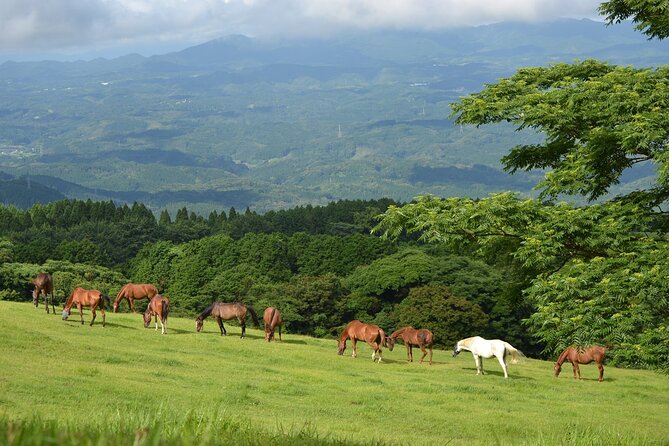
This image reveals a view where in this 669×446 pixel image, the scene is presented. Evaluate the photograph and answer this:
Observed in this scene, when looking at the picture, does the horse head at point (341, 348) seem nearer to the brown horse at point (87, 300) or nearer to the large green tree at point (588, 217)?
the brown horse at point (87, 300)

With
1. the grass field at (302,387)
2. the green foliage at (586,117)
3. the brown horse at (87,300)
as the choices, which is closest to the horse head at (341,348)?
the grass field at (302,387)

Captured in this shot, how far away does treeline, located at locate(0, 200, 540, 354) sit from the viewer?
192 feet

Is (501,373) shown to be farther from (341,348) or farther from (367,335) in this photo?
(341,348)

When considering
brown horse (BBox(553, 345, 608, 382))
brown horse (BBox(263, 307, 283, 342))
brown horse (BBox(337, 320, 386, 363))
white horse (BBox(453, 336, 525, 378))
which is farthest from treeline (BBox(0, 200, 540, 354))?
white horse (BBox(453, 336, 525, 378))

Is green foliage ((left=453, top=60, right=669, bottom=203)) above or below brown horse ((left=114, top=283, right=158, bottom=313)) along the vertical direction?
above

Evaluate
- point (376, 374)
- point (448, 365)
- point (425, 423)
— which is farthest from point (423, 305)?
point (425, 423)

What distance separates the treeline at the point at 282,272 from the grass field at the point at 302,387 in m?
18.1

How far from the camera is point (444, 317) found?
183 ft

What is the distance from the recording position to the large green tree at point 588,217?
1175 centimetres

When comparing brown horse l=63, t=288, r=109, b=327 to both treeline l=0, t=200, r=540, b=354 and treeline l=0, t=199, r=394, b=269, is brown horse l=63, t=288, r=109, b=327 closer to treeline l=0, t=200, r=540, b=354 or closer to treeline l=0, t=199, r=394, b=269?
treeline l=0, t=200, r=540, b=354

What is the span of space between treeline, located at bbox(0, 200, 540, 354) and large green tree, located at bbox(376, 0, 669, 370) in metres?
32.7

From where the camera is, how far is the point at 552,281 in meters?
12.5

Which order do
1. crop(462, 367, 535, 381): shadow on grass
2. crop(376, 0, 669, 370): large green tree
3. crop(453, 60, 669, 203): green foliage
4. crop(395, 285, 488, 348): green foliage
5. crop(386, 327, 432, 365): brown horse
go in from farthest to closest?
crop(395, 285, 488, 348): green foliage, crop(386, 327, 432, 365): brown horse, crop(462, 367, 535, 381): shadow on grass, crop(453, 60, 669, 203): green foliage, crop(376, 0, 669, 370): large green tree

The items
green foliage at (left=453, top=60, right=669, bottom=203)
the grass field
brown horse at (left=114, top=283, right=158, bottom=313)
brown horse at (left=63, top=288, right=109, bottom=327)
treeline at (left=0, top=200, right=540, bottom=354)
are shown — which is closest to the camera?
green foliage at (left=453, top=60, right=669, bottom=203)
